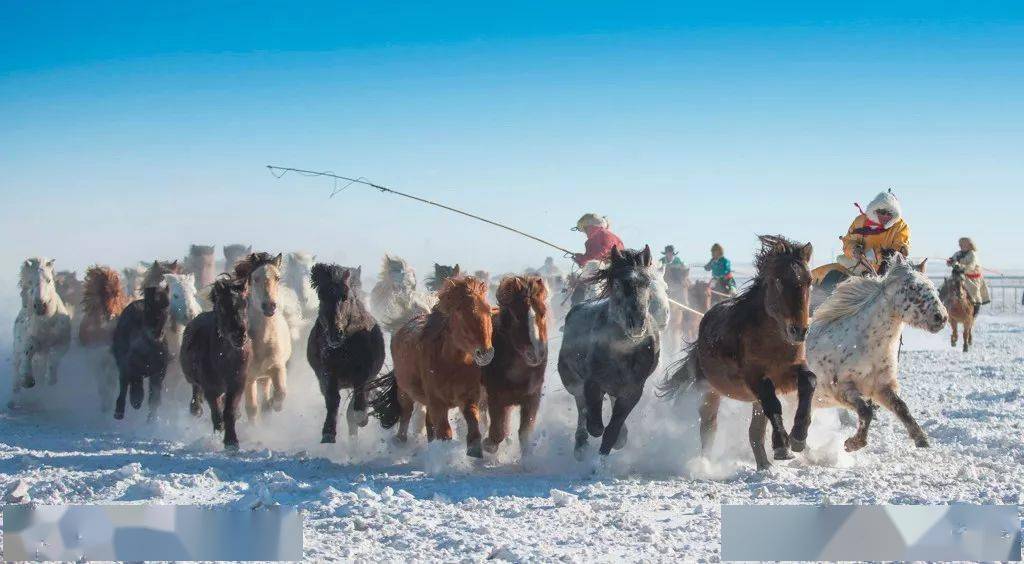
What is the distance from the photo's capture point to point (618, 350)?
7250mm

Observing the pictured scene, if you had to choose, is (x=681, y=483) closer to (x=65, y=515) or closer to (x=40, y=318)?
→ (x=65, y=515)

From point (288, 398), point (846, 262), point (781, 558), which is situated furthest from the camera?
point (288, 398)

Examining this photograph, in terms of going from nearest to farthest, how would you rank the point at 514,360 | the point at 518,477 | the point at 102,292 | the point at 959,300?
the point at 518,477, the point at 514,360, the point at 102,292, the point at 959,300

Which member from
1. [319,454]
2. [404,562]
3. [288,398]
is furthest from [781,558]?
[288,398]

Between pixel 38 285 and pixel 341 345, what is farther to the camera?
pixel 38 285

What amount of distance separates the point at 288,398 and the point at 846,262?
6.15 m

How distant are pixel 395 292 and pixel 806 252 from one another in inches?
250

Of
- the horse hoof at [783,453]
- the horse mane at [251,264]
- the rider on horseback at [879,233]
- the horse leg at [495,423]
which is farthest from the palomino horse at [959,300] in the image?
the horse mane at [251,264]

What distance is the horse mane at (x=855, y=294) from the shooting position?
7.95 m

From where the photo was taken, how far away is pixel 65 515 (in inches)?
172

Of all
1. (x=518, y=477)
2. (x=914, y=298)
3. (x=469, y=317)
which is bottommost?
(x=518, y=477)

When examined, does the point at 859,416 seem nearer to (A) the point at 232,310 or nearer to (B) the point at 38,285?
(A) the point at 232,310

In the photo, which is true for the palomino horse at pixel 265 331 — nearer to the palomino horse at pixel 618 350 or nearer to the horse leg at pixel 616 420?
the palomino horse at pixel 618 350

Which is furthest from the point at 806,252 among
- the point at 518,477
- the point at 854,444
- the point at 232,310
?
the point at 232,310
